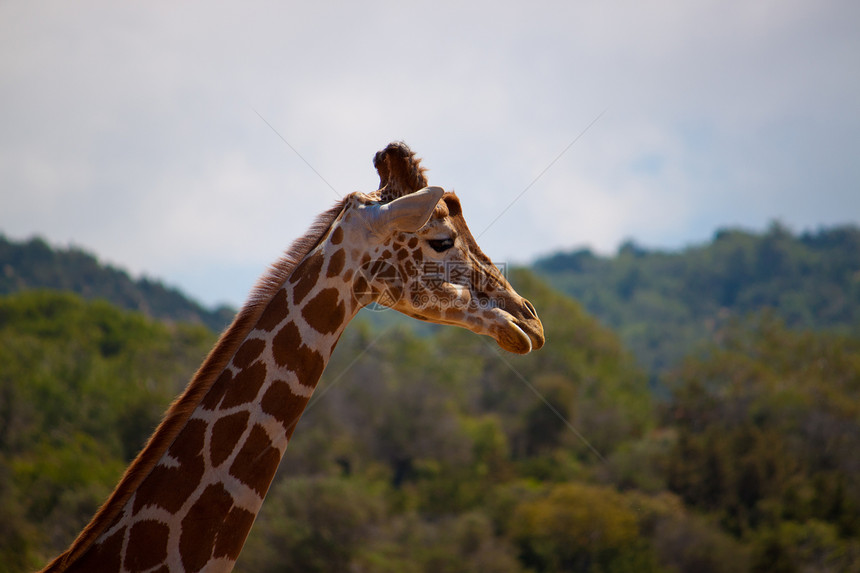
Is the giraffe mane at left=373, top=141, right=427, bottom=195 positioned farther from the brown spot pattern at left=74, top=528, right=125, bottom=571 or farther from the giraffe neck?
the brown spot pattern at left=74, top=528, right=125, bottom=571

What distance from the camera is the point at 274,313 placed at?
3.78 metres

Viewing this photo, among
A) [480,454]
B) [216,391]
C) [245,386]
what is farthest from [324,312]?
[480,454]

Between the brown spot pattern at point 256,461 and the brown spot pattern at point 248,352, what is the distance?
0.31 meters

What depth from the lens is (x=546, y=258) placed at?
165750 mm

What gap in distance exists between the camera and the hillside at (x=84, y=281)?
6719 cm

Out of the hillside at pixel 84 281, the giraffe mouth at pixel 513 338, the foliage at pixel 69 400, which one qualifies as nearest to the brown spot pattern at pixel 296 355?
the giraffe mouth at pixel 513 338

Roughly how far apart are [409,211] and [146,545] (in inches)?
75.1

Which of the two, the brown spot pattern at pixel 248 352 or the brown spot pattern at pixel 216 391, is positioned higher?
the brown spot pattern at pixel 248 352

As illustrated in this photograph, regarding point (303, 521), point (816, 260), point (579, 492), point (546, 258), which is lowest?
point (303, 521)

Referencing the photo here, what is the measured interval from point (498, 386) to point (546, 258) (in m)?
114

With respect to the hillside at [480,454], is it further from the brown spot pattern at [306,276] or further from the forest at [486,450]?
the brown spot pattern at [306,276]

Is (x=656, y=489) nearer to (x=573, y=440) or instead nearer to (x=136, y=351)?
(x=573, y=440)

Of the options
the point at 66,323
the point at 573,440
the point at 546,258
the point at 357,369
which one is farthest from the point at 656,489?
the point at 546,258

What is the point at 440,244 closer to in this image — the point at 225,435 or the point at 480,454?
the point at 225,435
